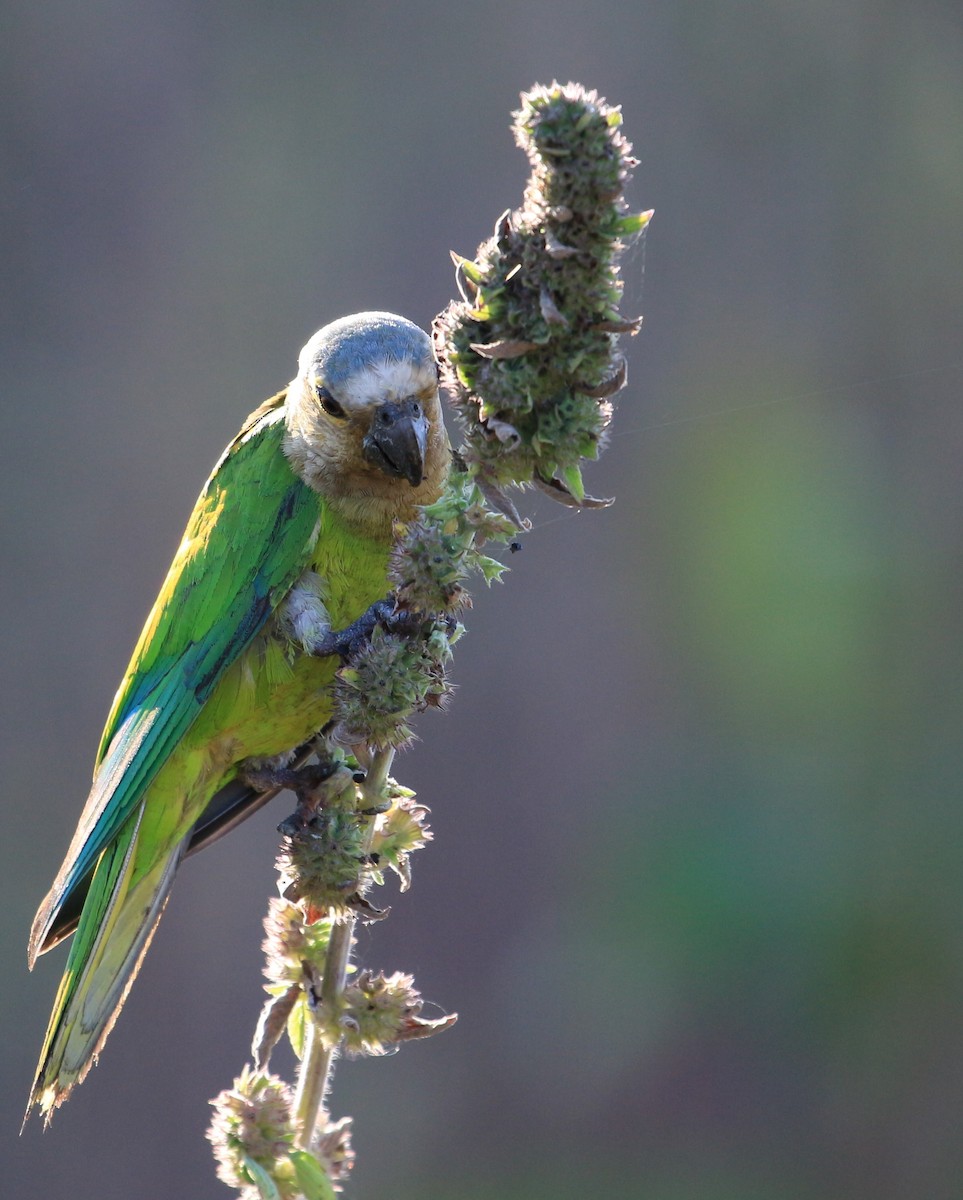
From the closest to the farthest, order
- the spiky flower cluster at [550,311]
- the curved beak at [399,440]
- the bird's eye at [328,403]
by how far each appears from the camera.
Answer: the spiky flower cluster at [550,311] → the curved beak at [399,440] → the bird's eye at [328,403]

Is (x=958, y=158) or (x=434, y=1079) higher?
(x=958, y=158)

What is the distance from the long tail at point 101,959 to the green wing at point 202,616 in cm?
9

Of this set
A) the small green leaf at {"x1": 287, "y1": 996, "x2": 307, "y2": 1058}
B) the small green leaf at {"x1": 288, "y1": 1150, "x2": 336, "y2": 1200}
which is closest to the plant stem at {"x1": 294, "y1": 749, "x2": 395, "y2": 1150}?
the small green leaf at {"x1": 288, "y1": 1150, "x2": 336, "y2": 1200}

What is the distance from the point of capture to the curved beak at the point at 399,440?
2957mm

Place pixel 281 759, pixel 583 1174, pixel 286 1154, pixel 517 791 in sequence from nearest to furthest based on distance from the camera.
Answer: pixel 286 1154, pixel 281 759, pixel 583 1174, pixel 517 791

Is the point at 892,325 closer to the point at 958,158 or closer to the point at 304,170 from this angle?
the point at 958,158

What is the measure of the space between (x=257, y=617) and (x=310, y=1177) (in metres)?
1.46

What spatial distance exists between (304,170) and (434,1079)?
210 inches

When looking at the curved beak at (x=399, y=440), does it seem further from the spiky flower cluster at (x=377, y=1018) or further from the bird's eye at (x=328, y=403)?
the spiky flower cluster at (x=377, y=1018)

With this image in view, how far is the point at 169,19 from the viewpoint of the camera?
7348 mm

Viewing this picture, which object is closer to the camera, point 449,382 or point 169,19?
point 449,382

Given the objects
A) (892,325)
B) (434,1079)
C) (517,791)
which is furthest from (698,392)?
(434,1079)

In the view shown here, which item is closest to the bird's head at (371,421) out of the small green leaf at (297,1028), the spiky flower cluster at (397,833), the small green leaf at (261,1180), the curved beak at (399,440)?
the curved beak at (399,440)

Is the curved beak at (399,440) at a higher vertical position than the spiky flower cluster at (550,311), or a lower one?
higher
